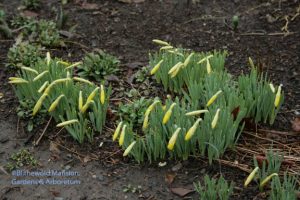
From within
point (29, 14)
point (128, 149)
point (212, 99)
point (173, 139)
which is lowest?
point (128, 149)

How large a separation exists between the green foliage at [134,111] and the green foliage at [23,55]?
90 centimetres

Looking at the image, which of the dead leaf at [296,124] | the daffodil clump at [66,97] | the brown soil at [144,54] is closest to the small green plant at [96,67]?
the brown soil at [144,54]

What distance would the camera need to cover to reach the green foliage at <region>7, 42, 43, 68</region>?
3857 mm

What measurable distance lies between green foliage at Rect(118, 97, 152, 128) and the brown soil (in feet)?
0.57

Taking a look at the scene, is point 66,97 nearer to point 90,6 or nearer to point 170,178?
point 170,178

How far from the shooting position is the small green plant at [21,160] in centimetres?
313

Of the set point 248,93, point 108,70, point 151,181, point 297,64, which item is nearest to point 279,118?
point 248,93

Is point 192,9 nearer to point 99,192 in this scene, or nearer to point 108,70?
point 108,70

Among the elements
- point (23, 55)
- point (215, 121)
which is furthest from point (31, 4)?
point (215, 121)

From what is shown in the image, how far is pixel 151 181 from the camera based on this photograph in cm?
299

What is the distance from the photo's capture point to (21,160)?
3162 mm

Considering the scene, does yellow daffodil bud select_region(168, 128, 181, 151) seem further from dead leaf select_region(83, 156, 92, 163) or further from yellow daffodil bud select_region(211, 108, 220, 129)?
dead leaf select_region(83, 156, 92, 163)

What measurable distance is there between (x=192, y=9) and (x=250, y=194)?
7.35 ft

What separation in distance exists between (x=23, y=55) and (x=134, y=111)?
1.09 m
